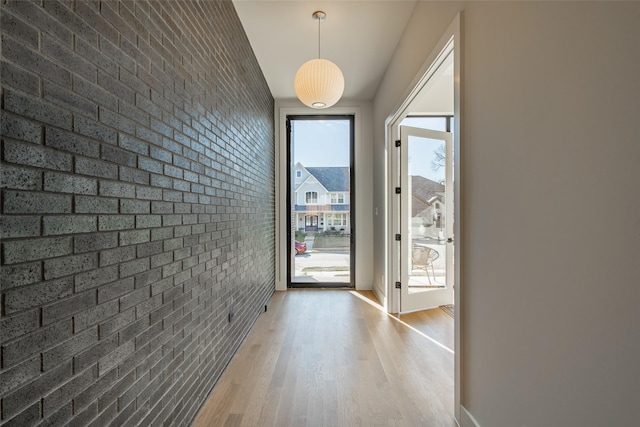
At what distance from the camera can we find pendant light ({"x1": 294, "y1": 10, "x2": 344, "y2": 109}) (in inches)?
99.5

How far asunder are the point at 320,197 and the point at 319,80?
7.61 ft

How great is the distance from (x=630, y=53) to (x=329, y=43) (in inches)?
108

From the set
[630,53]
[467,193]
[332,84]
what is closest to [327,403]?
[467,193]

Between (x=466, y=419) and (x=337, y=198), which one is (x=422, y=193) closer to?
(x=337, y=198)

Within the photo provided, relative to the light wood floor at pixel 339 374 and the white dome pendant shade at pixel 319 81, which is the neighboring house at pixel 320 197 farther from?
the white dome pendant shade at pixel 319 81

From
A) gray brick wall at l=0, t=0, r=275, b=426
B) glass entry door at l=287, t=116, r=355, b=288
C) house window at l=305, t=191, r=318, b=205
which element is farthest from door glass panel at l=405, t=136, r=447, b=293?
gray brick wall at l=0, t=0, r=275, b=426

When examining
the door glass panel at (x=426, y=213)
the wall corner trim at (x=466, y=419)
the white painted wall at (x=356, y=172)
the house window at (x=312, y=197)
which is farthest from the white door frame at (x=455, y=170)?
the house window at (x=312, y=197)

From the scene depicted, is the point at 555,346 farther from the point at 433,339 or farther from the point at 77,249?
the point at 433,339

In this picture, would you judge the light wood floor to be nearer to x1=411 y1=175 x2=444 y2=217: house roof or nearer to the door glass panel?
the door glass panel

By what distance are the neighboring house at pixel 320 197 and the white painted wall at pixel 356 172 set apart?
0.21 meters

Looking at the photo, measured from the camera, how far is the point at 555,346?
3.15 feet

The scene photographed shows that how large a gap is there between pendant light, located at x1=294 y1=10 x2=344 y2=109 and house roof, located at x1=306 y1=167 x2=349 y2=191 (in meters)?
2.01

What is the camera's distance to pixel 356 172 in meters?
4.57

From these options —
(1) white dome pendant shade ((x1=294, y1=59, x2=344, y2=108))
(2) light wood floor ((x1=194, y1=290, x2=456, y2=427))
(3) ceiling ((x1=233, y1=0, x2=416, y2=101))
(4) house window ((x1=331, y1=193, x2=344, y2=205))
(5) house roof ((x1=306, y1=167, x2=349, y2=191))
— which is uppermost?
(3) ceiling ((x1=233, y1=0, x2=416, y2=101))
